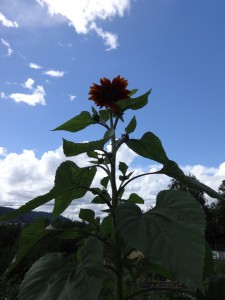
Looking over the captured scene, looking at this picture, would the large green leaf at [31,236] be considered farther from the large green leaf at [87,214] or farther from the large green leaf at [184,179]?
the large green leaf at [184,179]

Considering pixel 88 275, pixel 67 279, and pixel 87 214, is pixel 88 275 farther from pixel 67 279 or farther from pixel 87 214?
pixel 87 214

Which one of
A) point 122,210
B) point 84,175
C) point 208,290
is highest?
point 84,175

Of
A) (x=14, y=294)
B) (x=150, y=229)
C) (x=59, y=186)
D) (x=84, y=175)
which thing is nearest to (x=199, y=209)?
(x=150, y=229)

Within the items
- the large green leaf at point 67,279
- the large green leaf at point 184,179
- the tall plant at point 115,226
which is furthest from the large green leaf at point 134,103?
the large green leaf at point 67,279

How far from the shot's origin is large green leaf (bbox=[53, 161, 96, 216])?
4.62 ft

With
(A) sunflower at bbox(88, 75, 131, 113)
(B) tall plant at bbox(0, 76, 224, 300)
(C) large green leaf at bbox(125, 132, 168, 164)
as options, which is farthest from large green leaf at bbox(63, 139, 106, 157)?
(A) sunflower at bbox(88, 75, 131, 113)

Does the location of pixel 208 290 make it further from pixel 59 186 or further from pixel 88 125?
pixel 88 125

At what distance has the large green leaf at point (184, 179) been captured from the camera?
1.32 meters

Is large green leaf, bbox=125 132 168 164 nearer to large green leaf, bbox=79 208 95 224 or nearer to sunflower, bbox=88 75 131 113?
sunflower, bbox=88 75 131 113

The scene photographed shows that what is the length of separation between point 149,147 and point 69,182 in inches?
13.0

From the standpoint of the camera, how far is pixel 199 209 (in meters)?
1.08

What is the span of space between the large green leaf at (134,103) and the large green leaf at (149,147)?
12 centimetres

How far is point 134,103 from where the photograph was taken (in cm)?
147

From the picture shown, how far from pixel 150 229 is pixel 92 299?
9.6 inches
